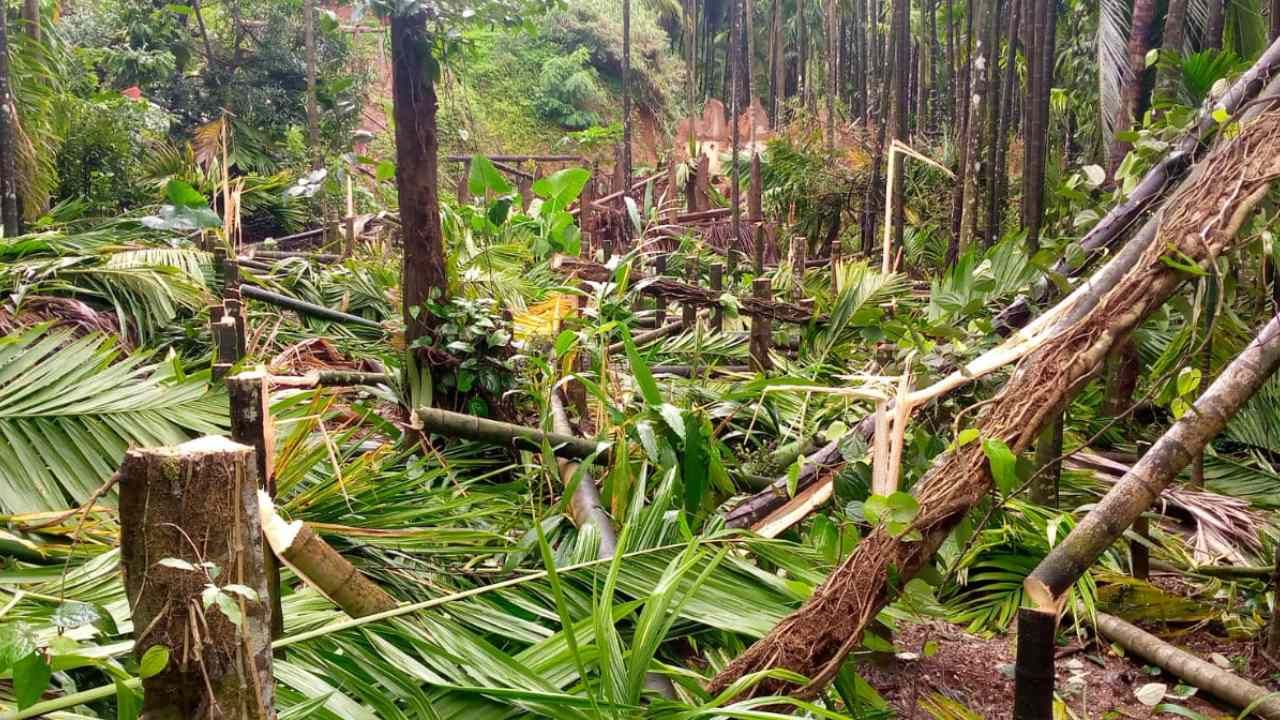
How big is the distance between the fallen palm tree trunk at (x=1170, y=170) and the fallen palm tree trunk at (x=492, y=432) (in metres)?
1.31

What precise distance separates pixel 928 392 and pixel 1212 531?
68.5 inches

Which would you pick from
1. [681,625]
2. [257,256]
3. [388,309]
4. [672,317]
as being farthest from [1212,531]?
[257,256]

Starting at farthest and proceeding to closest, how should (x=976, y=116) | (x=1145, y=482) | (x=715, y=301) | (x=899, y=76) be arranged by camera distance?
1. (x=899, y=76)
2. (x=976, y=116)
3. (x=715, y=301)
4. (x=1145, y=482)

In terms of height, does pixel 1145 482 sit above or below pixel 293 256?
above

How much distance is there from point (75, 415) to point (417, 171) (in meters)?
1.33

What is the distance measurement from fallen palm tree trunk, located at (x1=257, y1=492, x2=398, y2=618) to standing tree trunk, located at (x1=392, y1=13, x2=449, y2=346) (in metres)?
1.97

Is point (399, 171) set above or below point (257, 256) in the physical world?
above

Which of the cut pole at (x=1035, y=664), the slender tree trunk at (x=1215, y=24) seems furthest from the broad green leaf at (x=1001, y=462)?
the slender tree trunk at (x=1215, y=24)

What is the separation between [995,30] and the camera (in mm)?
5809

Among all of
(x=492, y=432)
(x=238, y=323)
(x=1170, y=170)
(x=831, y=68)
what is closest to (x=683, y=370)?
(x=492, y=432)

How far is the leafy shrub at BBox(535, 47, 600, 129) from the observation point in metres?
21.6

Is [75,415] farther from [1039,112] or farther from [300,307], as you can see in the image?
[1039,112]

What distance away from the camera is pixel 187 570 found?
88 cm

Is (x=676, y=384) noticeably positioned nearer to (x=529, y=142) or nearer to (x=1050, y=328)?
(x=1050, y=328)
